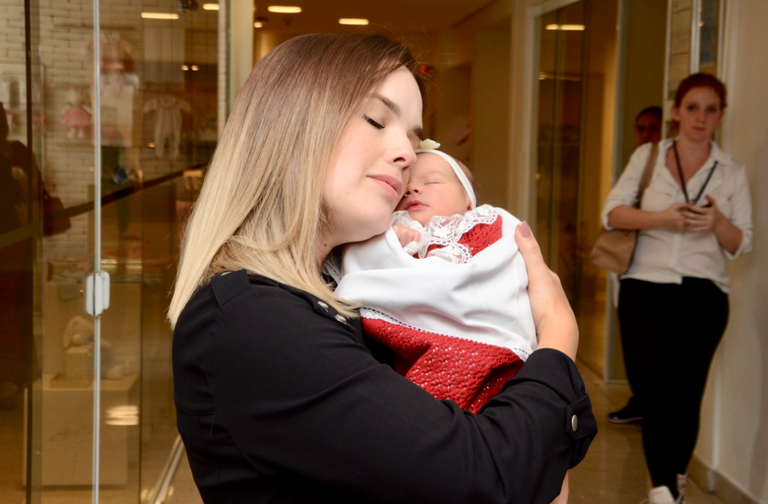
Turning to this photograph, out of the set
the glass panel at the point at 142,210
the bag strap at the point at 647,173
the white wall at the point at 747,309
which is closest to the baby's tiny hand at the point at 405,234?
the glass panel at the point at 142,210

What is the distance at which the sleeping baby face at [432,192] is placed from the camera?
1.51 meters

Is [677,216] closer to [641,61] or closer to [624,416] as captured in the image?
[624,416]

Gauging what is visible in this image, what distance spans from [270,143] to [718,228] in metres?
2.85

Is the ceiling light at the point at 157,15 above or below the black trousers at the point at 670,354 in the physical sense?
above

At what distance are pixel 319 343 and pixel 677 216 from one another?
9.39ft

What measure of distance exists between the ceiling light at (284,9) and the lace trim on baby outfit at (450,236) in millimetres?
9385

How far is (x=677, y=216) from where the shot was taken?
3359 millimetres

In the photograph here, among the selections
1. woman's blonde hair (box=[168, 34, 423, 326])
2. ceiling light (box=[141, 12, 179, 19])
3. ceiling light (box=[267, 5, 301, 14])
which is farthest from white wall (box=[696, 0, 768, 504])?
ceiling light (box=[267, 5, 301, 14])

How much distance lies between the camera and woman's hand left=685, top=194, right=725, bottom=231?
335 cm

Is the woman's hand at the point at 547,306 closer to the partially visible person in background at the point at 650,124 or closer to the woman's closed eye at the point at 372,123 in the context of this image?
the woman's closed eye at the point at 372,123

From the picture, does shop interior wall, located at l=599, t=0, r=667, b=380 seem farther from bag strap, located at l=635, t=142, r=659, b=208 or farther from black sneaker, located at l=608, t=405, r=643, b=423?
bag strap, located at l=635, t=142, r=659, b=208

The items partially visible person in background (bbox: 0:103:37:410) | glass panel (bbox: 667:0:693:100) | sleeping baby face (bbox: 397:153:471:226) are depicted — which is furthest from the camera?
glass panel (bbox: 667:0:693:100)

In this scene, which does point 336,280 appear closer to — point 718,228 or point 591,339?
point 718,228

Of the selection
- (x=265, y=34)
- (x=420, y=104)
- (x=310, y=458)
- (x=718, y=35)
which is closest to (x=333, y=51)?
(x=420, y=104)
